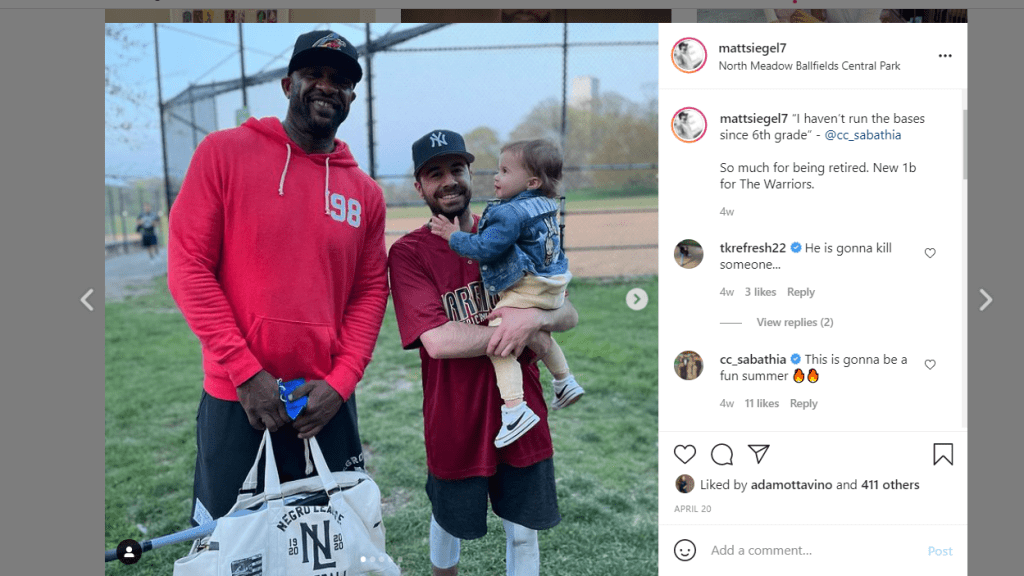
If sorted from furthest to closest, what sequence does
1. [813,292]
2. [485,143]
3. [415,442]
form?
[485,143], [415,442], [813,292]

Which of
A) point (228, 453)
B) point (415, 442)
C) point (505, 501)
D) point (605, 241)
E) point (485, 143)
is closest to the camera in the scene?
point (228, 453)

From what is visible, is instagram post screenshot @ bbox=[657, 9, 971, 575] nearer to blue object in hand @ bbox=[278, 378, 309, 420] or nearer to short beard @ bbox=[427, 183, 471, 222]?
short beard @ bbox=[427, 183, 471, 222]

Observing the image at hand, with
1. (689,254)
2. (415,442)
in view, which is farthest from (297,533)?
(415,442)

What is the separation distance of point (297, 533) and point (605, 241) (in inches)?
169

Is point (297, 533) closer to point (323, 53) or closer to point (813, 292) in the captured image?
point (323, 53)

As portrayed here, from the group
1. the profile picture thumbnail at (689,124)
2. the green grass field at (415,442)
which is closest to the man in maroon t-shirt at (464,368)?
the profile picture thumbnail at (689,124)

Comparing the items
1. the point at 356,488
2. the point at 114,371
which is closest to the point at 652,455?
the point at 356,488

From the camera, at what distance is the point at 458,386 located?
6.11 feet

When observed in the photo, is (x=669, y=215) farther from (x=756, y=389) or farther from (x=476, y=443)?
(x=476, y=443)

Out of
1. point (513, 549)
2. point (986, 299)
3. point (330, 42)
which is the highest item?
point (330, 42)

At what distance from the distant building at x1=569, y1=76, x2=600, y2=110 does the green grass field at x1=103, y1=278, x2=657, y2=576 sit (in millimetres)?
1387

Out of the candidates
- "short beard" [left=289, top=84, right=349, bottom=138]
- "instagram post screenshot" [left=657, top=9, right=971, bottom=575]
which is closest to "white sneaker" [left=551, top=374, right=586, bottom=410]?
"instagram post screenshot" [left=657, top=9, right=971, bottom=575]

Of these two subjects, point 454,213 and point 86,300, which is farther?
point 86,300

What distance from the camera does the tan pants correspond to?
1.81 metres
